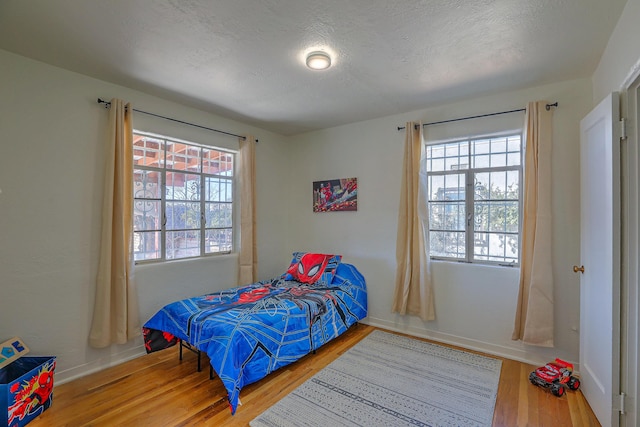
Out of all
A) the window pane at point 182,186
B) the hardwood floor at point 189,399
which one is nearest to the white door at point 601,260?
the hardwood floor at point 189,399

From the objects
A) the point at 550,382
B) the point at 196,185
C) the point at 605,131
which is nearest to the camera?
the point at 605,131

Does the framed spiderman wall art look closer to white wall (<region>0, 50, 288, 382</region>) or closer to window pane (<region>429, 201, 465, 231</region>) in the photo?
window pane (<region>429, 201, 465, 231</region>)

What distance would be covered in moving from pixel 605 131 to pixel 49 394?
13.8 feet

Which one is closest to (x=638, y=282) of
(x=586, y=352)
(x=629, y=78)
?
(x=586, y=352)

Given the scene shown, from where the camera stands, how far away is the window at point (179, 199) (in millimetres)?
3033

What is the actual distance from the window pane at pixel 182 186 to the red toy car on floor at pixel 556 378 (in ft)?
12.2

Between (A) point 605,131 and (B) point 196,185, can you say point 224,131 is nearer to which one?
(B) point 196,185

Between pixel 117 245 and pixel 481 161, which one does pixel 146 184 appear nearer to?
pixel 117 245

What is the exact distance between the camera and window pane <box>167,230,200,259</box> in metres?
3.23

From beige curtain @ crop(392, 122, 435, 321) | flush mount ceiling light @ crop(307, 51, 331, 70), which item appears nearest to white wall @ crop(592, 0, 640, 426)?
beige curtain @ crop(392, 122, 435, 321)

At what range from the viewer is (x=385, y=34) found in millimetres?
1973

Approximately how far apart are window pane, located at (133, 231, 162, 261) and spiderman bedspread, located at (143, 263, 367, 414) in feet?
2.07

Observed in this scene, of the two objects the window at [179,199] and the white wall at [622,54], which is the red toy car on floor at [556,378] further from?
the window at [179,199]

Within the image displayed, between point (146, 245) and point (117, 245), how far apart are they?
0.38 m
